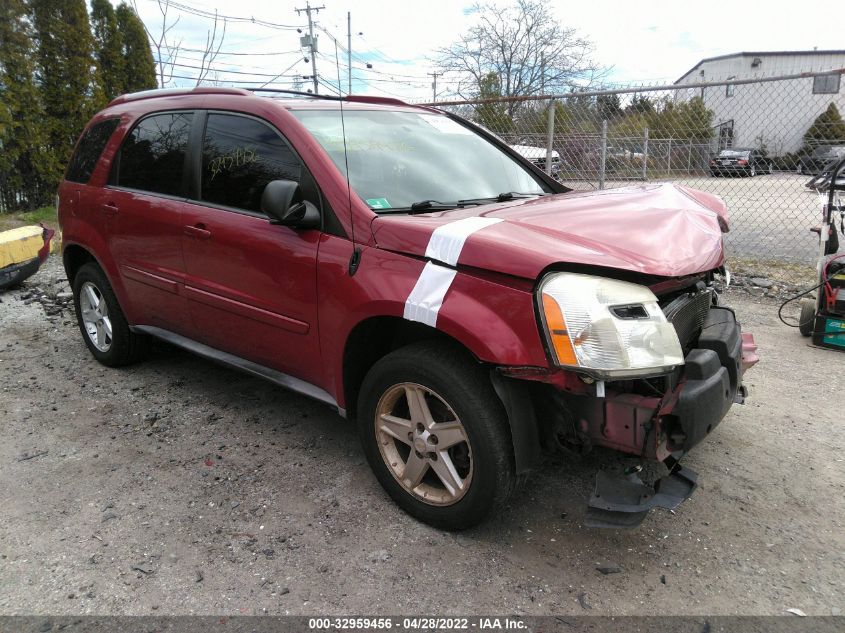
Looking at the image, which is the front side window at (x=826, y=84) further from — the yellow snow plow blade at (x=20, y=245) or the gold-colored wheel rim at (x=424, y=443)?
the yellow snow plow blade at (x=20, y=245)

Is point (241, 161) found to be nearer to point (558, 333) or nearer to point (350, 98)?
point (350, 98)

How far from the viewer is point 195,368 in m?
4.69

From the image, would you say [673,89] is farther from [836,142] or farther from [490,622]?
[490,622]

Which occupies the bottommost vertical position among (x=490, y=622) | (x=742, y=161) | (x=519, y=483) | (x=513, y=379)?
(x=490, y=622)

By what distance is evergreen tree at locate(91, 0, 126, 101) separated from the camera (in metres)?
13.8

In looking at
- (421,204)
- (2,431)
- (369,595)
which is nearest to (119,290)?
(2,431)

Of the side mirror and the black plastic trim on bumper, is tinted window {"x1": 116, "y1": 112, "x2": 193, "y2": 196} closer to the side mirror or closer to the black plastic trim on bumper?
the side mirror

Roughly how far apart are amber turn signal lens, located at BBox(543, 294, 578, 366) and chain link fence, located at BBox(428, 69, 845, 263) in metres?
5.06

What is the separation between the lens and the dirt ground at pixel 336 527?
2348 mm

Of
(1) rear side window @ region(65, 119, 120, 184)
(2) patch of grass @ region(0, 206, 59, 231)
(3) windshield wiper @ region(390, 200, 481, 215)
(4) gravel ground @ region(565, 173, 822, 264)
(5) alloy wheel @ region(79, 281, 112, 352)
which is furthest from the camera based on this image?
(2) patch of grass @ region(0, 206, 59, 231)

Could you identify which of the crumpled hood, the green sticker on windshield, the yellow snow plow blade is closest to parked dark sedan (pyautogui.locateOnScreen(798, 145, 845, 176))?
the crumpled hood

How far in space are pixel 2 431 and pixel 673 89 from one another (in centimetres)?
689

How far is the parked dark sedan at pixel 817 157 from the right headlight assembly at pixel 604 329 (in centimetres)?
522

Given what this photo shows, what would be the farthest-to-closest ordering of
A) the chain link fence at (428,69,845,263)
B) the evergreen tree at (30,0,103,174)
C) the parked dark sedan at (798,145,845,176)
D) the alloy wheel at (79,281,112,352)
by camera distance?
the evergreen tree at (30,0,103,174) < the chain link fence at (428,69,845,263) < the parked dark sedan at (798,145,845,176) < the alloy wheel at (79,281,112,352)
